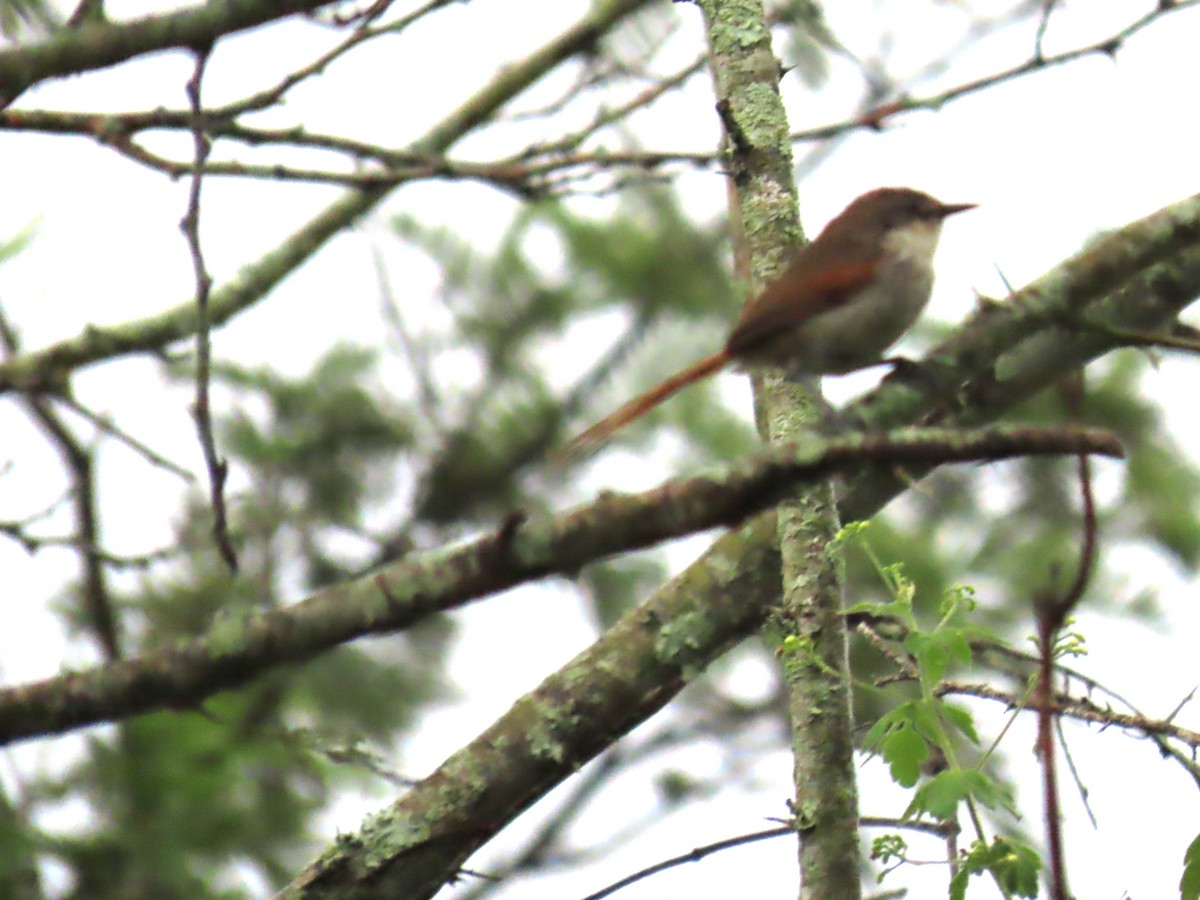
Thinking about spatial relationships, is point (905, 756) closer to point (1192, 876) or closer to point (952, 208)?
point (1192, 876)

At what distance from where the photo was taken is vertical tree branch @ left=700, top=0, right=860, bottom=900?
2.84m

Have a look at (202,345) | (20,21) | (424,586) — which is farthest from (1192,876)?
(20,21)

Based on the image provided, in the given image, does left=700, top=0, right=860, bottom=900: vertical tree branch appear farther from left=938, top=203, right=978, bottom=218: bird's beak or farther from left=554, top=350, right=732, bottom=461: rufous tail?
left=938, top=203, right=978, bottom=218: bird's beak

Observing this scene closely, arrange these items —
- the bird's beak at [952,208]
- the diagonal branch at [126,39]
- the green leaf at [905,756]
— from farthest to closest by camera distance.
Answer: the bird's beak at [952,208], the diagonal branch at [126,39], the green leaf at [905,756]

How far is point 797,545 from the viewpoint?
10.2 ft

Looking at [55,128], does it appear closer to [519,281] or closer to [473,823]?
[473,823]

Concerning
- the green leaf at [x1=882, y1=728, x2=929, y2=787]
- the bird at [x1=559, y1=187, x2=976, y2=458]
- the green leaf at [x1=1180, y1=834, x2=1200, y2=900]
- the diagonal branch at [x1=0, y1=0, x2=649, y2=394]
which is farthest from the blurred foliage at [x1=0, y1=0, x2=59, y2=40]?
the green leaf at [x1=1180, y1=834, x2=1200, y2=900]

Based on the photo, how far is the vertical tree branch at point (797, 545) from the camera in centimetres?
284

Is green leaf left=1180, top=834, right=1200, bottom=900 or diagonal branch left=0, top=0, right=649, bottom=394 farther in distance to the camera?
diagonal branch left=0, top=0, right=649, bottom=394

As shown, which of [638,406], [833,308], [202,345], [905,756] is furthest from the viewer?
[833,308]

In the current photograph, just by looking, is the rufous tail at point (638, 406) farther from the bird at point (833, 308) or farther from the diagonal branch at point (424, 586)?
the diagonal branch at point (424, 586)

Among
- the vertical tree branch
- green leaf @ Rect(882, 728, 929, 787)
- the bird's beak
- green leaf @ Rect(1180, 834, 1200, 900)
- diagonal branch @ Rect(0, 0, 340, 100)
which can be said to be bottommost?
green leaf @ Rect(1180, 834, 1200, 900)

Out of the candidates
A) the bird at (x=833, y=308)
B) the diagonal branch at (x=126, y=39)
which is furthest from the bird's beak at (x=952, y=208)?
the diagonal branch at (x=126, y=39)

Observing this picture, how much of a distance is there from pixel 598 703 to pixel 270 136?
1871 millimetres
